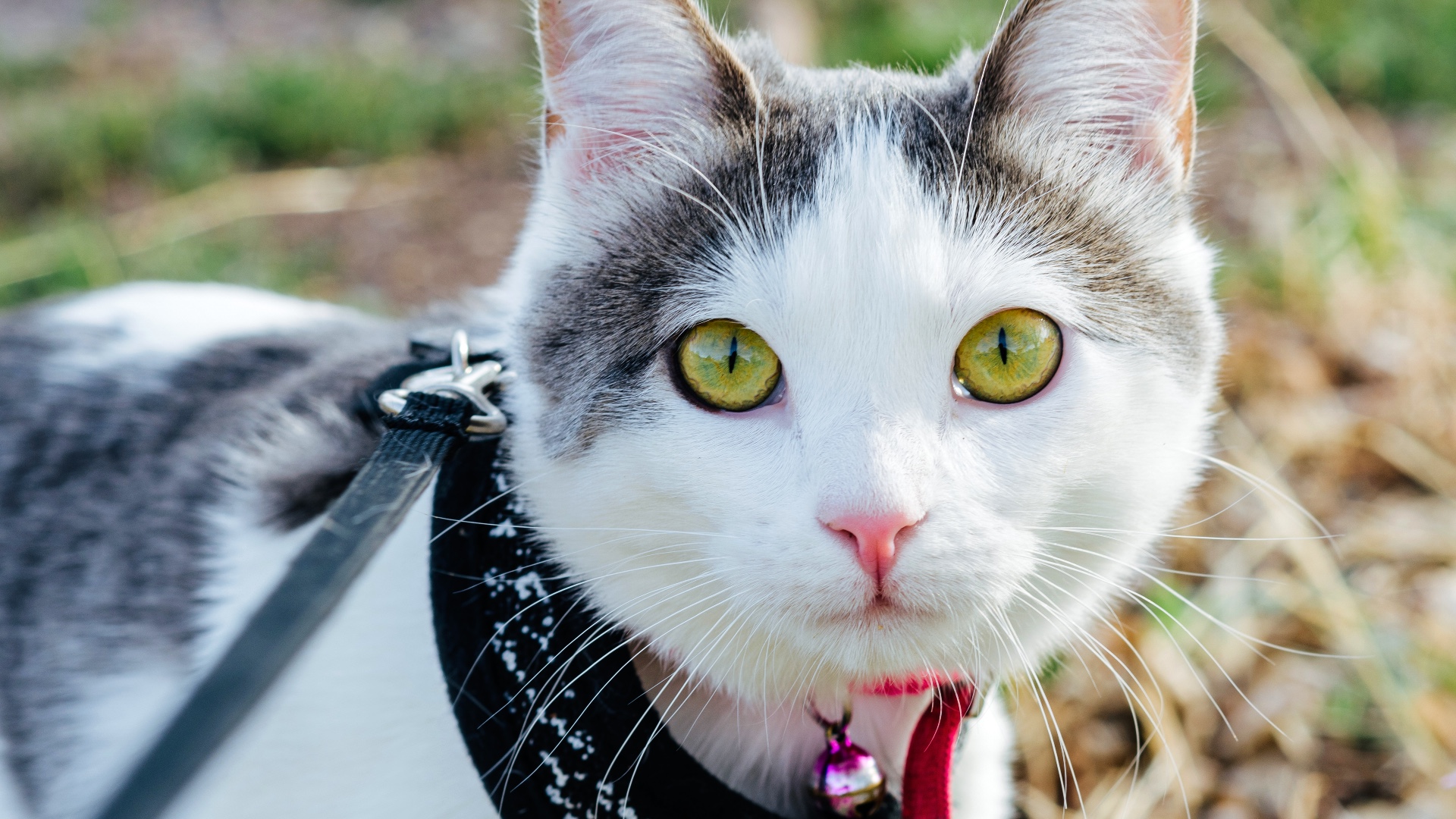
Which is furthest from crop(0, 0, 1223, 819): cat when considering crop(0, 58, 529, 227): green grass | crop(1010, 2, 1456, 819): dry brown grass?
crop(0, 58, 529, 227): green grass

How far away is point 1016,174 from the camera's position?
1221 mm

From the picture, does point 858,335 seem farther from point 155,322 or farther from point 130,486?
point 155,322

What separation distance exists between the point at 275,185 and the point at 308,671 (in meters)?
3.13

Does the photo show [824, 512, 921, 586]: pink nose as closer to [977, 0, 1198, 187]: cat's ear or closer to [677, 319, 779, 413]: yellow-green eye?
[677, 319, 779, 413]: yellow-green eye

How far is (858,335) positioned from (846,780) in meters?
0.55

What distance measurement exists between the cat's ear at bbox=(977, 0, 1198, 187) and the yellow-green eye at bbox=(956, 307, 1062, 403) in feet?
0.97

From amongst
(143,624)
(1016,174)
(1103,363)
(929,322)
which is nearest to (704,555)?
(929,322)

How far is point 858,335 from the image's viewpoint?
1022 millimetres

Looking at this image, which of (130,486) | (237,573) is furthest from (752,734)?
(130,486)

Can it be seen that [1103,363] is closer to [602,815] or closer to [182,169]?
[602,815]

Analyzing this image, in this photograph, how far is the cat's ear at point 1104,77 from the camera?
1227 millimetres

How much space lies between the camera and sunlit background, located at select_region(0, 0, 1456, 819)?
1869 mm

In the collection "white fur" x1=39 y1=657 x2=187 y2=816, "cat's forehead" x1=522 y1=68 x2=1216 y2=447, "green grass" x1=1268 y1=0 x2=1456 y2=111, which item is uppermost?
"green grass" x1=1268 y1=0 x2=1456 y2=111

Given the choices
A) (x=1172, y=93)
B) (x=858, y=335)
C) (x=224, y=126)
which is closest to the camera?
(x=858, y=335)
